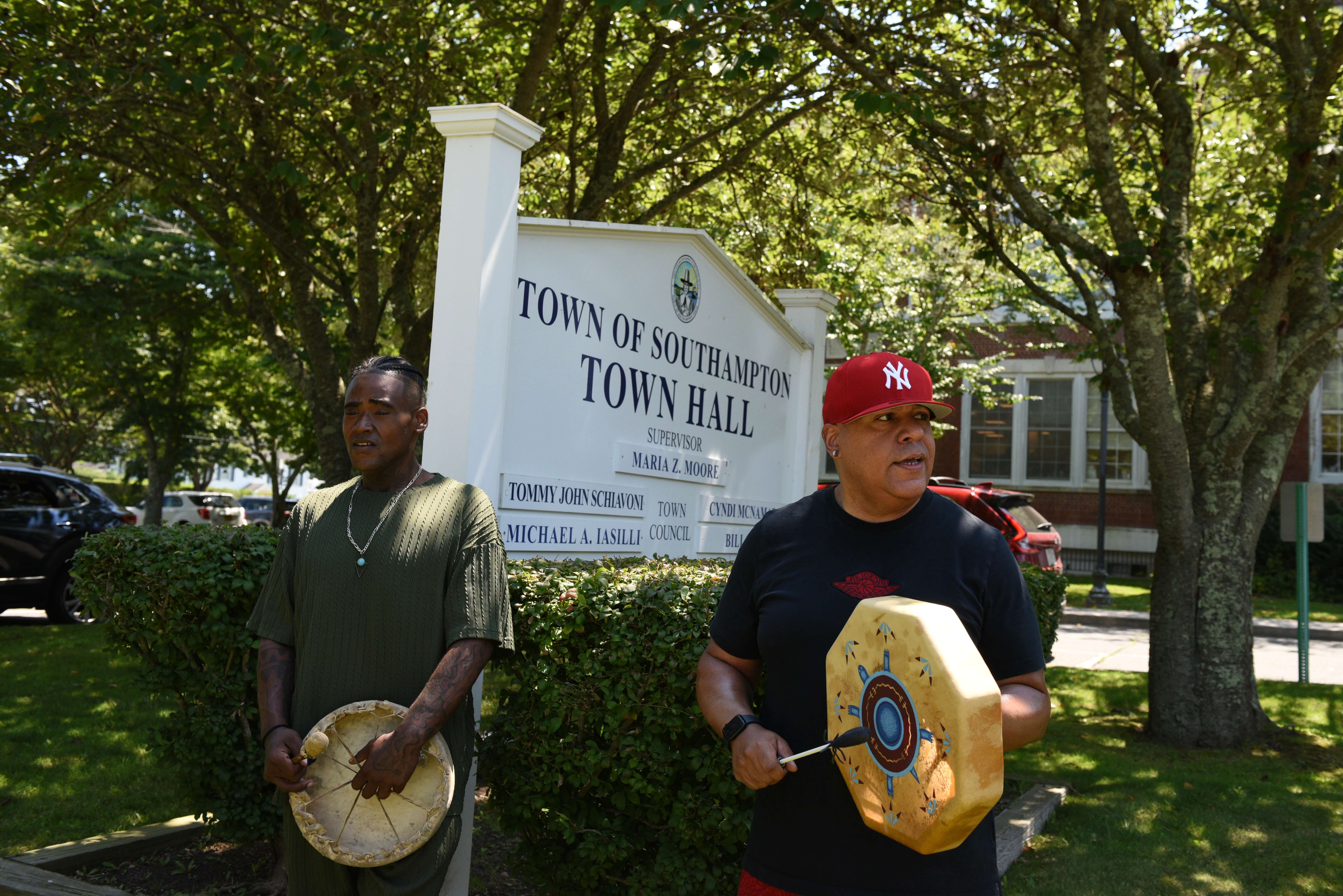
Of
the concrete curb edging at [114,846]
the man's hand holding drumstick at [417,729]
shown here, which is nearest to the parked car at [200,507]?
the concrete curb edging at [114,846]

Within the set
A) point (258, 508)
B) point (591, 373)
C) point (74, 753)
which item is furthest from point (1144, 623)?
point (258, 508)

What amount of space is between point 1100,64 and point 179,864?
23.6 ft

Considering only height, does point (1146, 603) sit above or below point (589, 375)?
below

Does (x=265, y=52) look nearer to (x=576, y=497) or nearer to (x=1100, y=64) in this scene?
(x=576, y=497)

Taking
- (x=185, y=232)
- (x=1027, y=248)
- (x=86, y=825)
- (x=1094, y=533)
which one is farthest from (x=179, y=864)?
(x=1094, y=533)

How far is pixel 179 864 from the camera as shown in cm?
436

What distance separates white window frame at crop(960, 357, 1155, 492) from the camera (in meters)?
24.6

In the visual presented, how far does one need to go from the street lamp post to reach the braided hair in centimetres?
1490

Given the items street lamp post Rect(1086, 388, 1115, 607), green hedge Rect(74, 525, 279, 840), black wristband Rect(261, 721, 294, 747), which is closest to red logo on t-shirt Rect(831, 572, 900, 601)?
black wristband Rect(261, 721, 294, 747)

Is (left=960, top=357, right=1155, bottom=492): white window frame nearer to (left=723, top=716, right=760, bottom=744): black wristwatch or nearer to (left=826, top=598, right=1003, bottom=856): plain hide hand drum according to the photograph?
(left=723, top=716, right=760, bottom=744): black wristwatch

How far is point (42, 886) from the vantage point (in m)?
3.83

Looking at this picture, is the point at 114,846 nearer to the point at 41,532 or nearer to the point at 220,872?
the point at 220,872

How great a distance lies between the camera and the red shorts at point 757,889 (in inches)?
87.9

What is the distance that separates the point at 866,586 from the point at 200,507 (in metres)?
33.8
